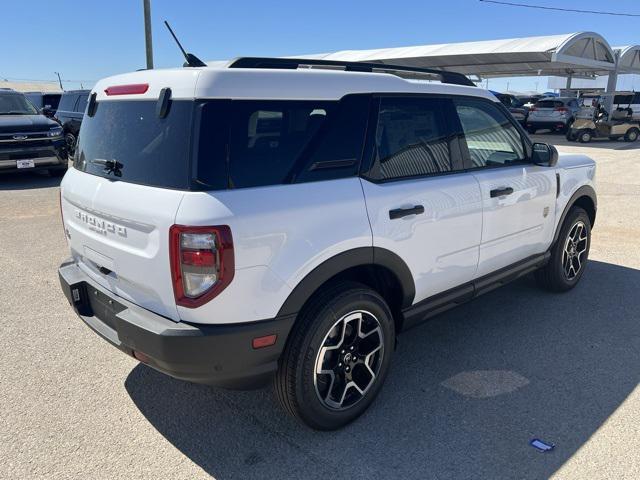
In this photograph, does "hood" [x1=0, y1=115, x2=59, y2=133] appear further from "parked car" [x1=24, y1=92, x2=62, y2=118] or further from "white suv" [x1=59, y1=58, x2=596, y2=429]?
"parked car" [x1=24, y1=92, x2=62, y2=118]

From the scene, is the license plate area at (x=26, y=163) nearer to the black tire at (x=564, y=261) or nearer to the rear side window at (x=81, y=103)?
the rear side window at (x=81, y=103)

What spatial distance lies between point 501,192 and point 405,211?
1048mm

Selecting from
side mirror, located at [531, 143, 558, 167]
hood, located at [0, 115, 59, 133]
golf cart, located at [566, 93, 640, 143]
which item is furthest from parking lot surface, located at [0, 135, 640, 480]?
golf cart, located at [566, 93, 640, 143]

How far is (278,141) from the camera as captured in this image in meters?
2.49

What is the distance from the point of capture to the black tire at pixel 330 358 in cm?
257

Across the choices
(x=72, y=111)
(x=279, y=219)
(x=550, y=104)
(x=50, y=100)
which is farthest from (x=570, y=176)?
(x=550, y=104)

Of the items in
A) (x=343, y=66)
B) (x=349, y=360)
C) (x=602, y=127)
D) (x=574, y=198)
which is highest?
(x=343, y=66)

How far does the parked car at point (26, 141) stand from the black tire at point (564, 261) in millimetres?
9660

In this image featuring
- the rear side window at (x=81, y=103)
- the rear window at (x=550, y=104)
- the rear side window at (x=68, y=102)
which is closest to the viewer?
the rear side window at (x=81, y=103)

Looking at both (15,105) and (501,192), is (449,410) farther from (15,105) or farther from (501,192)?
(15,105)

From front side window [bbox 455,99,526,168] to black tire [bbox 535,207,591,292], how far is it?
38.6 inches

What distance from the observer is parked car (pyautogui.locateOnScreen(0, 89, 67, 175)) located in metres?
10.1

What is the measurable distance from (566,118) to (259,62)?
23114 mm

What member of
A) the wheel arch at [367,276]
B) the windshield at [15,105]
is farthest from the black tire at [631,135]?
the wheel arch at [367,276]
